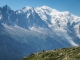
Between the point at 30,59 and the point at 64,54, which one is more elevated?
the point at 30,59

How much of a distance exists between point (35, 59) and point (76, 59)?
3775cm

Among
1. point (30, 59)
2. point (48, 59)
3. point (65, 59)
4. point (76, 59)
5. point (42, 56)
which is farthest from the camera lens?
point (30, 59)

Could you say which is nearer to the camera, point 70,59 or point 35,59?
point 70,59

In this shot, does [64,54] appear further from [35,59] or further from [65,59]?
[35,59]

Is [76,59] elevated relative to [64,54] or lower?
lower

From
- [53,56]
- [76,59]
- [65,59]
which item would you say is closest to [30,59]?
[53,56]

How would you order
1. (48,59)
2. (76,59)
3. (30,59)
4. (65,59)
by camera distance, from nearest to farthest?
(76,59), (65,59), (48,59), (30,59)

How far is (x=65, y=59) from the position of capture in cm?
9894

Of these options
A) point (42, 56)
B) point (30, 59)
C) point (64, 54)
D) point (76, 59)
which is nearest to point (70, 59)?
point (76, 59)

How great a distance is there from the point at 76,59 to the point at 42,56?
104 ft

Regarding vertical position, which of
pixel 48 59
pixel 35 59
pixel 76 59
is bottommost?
pixel 76 59

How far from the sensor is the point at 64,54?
361 ft

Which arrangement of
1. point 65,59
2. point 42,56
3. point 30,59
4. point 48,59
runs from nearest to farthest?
point 65,59, point 48,59, point 42,56, point 30,59

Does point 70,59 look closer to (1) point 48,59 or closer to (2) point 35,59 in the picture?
(1) point 48,59
